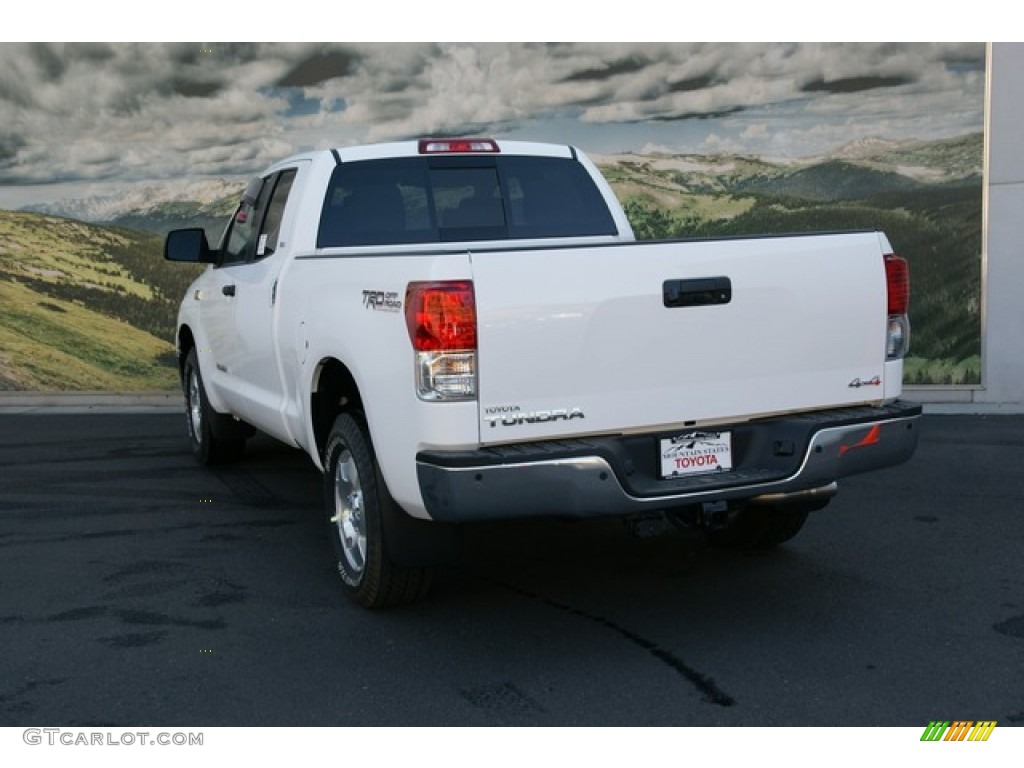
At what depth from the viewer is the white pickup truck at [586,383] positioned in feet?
14.3

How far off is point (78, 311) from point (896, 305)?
10128 mm

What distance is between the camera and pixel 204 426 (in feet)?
28.1

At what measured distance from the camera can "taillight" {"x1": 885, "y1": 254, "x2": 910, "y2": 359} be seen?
16.4 feet

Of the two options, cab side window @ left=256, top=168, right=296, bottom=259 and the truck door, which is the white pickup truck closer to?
the truck door

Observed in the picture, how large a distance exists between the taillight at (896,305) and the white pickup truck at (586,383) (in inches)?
0.4

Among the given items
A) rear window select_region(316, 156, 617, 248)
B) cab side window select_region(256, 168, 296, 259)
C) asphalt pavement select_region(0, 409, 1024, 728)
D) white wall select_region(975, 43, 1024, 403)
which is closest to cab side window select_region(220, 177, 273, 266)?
cab side window select_region(256, 168, 296, 259)

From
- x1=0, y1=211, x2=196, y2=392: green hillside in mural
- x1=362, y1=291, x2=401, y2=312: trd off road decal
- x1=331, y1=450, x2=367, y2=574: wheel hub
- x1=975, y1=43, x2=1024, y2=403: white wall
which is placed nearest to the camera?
x1=362, y1=291, x2=401, y2=312: trd off road decal

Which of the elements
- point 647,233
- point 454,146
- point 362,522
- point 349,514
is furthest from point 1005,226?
point 362,522

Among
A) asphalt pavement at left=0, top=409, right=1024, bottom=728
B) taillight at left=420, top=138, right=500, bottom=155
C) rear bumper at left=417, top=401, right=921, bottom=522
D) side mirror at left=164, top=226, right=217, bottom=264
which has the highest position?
taillight at left=420, top=138, right=500, bottom=155

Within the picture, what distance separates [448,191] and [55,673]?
127 inches

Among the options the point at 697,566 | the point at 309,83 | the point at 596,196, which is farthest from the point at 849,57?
the point at 697,566

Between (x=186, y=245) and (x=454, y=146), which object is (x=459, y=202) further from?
(x=186, y=245)

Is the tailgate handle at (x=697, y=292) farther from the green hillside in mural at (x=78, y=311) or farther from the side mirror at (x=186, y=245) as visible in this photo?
the green hillside in mural at (x=78, y=311)

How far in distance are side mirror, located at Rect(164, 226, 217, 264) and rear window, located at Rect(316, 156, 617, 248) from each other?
1545 mm
